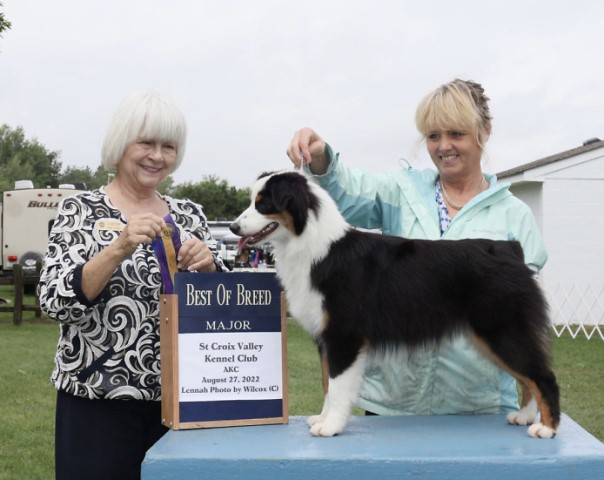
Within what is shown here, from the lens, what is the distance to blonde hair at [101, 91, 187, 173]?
9.52 feet

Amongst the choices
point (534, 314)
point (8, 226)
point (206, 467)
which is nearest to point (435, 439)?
point (534, 314)

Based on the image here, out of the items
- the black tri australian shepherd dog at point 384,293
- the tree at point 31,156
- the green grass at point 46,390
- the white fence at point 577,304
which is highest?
the tree at point 31,156

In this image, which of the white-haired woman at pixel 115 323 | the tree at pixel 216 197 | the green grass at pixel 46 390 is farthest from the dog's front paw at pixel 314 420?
the tree at pixel 216 197

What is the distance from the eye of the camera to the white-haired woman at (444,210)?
119 inches

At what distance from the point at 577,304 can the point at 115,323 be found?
1402 cm

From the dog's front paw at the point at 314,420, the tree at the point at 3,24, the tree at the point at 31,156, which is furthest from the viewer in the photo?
the tree at the point at 31,156

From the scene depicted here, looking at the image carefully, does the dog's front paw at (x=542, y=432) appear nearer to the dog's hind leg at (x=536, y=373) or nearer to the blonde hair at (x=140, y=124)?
the dog's hind leg at (x=536, y=373)

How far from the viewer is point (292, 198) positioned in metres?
2.69

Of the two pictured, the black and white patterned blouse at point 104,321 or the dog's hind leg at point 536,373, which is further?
the black and white patterned blouse at point 104,321

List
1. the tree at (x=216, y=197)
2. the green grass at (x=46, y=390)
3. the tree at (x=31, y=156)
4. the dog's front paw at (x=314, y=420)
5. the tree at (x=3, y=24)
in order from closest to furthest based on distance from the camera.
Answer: the dog's front paw at (x=314, y=420), the green grass at (x=46, y=390), the tree at (x=3, y=24), the tree at (x=216, y=197), the tree at (x=31, y=156)

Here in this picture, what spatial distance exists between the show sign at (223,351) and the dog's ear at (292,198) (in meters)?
0.27

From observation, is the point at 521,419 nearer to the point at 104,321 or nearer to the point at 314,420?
the point at 314,420

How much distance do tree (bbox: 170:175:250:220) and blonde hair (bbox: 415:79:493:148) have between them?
57694 millimetres

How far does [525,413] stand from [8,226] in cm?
2099
